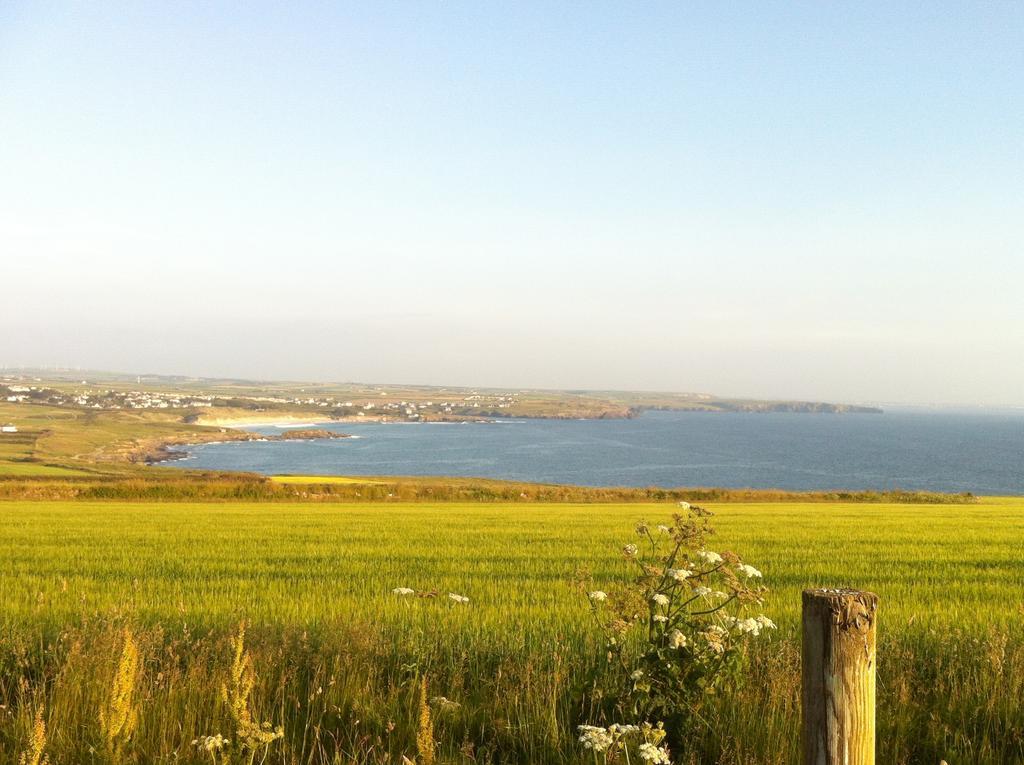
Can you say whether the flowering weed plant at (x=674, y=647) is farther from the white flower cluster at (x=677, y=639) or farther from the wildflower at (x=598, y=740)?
the wildflower at (x=598, y=740)

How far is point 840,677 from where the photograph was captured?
2.95 meters

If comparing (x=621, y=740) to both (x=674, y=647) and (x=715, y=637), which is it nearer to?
(x=674, y=647)

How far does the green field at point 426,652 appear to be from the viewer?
4.30 metres

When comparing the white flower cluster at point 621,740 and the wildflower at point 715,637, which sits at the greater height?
the wildflower at point 715,637

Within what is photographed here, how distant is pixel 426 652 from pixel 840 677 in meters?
3.39

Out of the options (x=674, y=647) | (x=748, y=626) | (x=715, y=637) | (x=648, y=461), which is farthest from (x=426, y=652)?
(x=648, y=461)

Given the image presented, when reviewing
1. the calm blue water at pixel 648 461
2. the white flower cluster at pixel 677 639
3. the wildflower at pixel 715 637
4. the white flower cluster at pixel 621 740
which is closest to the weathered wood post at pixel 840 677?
the white flower cluster at pixel 621 740

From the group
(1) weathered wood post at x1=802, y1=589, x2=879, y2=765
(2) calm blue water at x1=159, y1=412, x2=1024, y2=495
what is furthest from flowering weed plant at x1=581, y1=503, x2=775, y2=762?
(2) calm blue water at x1=159, y1=412, x2=1024, y2=495

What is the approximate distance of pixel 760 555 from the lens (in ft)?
47.6

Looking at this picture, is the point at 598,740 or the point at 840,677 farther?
the point at 598,740

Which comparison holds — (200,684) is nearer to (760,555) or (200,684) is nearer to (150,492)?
(760,555)

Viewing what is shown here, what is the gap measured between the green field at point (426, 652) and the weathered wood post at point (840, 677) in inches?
44.0

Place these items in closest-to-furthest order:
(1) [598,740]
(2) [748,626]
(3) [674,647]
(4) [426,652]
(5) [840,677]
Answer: (5) [840,677], (1) [598,740], (2) [748,626], (3) [674,647], (4) [426,652]

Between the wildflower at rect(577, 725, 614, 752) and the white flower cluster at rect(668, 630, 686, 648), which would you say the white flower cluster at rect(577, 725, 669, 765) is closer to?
the wildflower at rect(577, 725, 614, 752)
